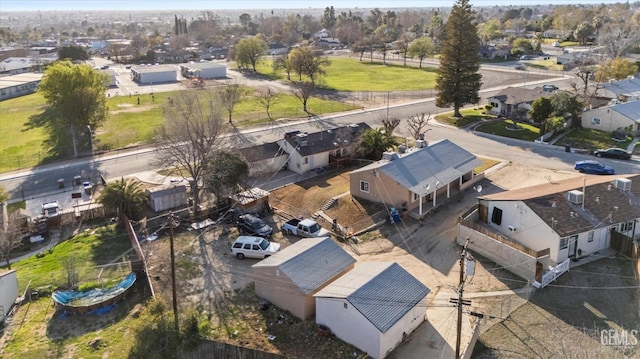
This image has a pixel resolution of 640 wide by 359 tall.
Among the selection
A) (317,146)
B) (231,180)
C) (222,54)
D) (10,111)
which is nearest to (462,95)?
(317,146)

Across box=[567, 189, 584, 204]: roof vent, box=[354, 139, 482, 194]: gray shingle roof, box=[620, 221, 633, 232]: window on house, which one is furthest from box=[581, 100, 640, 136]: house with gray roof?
box=[567, 189, 584, 204]: roof vent

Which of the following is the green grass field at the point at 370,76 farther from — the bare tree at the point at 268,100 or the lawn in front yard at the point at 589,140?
the lawn in front yard at the point at 589,140

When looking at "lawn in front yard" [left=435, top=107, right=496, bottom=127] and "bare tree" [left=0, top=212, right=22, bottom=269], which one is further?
"lawn in front yard" [left=435, top=107, right=496, bottom=127]

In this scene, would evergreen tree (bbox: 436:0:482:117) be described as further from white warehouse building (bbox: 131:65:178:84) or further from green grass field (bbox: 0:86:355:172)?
white warehouse building (bbox: 131:65:178:84)

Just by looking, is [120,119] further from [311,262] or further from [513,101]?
[311,262]

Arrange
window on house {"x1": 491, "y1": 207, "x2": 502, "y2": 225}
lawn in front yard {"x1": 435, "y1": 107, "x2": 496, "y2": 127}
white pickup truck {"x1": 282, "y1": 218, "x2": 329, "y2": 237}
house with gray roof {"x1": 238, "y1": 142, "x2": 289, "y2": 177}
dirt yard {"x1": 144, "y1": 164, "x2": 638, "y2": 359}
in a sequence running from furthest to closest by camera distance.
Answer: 1. lawn in front yard {"x1": 435, "y1": 107, "x2": 496, "y2": 127}
2. house with gray roof {"x1": 238, "y1": 142, "x2": 289, "y2": 177}
3. white pickup truck {"x1": 282, "y1": 218, "x2": 329, "y2": 237}
4. window on house {"x1": 491, "y1": 207, "x2": 502, "y2": 225}
5. dirt yard {"x1": 144, "y1": 164, "x2": 638, "y2": 359}
